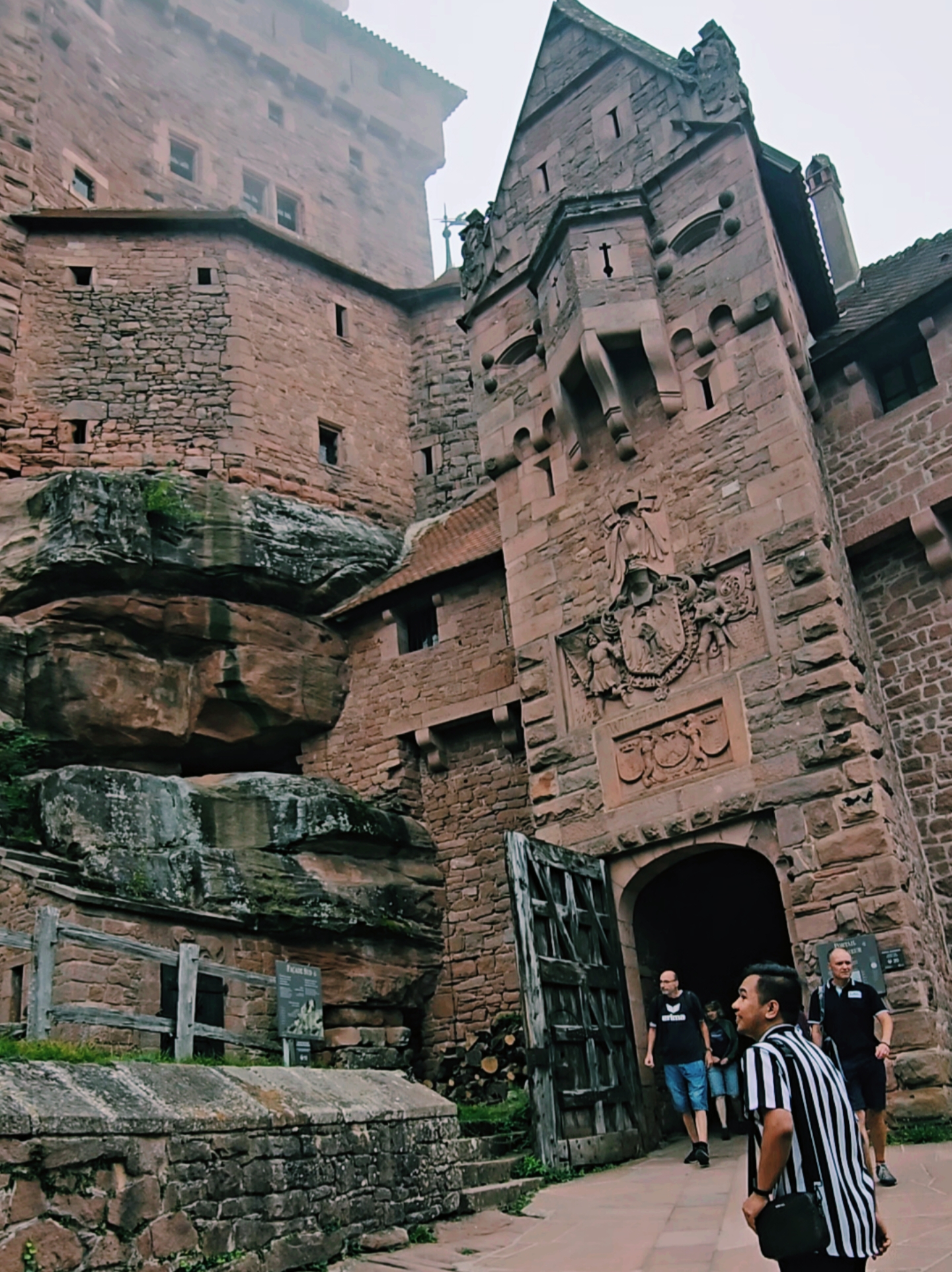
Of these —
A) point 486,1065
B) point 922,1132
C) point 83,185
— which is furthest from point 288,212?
point 922,1132

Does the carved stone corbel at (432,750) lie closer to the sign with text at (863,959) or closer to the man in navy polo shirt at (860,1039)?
the sign with text at (863,959)

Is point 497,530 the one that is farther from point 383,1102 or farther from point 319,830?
point 383,1102

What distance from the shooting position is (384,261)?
24.5 metres

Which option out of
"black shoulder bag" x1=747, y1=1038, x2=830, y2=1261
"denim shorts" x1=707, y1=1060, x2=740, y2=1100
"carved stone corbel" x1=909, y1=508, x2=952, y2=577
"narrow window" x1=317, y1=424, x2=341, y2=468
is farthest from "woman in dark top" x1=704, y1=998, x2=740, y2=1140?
"narrow window" x1=317, y1=424, x2=341, y2=468

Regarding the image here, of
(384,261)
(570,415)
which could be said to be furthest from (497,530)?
(384,261)

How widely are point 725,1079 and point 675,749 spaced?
300 centimetres

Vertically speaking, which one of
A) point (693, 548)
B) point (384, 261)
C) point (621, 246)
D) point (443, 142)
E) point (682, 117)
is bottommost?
point (693, 548)

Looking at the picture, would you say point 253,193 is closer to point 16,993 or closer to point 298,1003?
point 16,993

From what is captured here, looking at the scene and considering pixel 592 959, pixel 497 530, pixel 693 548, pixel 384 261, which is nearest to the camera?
pixel 592 959

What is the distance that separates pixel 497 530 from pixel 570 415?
2731 mm

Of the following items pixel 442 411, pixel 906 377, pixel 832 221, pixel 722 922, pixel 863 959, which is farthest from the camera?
pixel 442 411

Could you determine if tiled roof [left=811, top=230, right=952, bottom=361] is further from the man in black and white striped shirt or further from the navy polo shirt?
the man in black and white striped shirt

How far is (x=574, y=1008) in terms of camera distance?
31.8ft

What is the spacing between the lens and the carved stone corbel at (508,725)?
1345 centimetres
